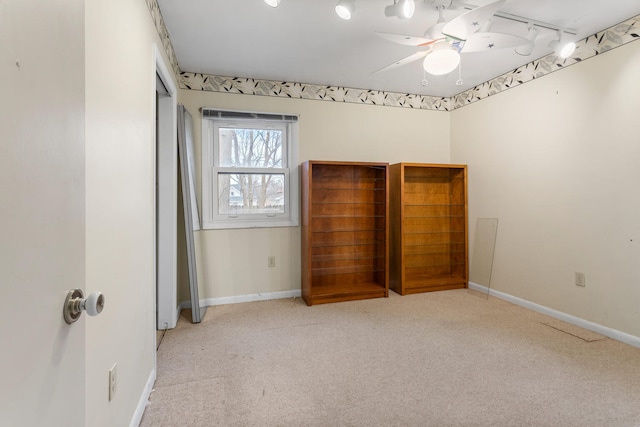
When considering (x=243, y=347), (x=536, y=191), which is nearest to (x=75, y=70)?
(x=243, y=347)

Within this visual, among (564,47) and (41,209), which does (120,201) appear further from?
(564,47)

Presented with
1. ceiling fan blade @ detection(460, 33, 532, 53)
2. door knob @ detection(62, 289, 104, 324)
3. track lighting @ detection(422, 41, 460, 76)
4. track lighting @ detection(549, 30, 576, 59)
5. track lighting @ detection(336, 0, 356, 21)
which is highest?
track lighting @ detection(549, 30, 576, 59)

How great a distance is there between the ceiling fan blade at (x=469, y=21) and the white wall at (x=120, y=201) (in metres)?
1.69

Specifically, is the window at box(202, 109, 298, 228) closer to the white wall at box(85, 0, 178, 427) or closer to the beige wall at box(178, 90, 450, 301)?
the beige wall at box(178, 90, 450, 301)

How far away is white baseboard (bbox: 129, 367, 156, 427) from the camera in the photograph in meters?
1.59

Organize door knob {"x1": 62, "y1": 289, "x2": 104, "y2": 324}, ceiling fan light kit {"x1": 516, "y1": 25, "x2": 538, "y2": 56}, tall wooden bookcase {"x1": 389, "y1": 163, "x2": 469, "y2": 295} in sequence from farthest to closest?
tall wooden bookcase {"x1": 389, "y1": 163, "x2": 469, "y2": 295} → ceiling fan light kit {"x1": 516, "y1": 25, "x2": 538, "y2": 56} → door knob {"x1": 62, "y1": 289, "x2": 104, "y2": 324}

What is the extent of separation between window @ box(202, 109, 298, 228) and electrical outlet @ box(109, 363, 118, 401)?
2.16 meters

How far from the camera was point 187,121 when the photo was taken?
10.2 ft

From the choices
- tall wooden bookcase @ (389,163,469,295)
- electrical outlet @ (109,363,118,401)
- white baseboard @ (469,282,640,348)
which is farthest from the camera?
tall wooden bookcase @ (389,163,469,295)

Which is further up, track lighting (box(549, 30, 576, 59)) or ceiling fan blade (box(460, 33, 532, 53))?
track lighting (box(549, 30, 576, 59))

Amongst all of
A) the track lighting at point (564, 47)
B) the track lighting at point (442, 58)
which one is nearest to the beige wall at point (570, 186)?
the track lighting at point (564, 47)

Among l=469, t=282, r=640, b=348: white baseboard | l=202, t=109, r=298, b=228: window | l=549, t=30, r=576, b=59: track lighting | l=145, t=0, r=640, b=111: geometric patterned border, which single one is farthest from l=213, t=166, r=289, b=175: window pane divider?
l=469, t=282, r=640, b=348: white baseboard

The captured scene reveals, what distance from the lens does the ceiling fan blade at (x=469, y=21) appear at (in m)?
1.69

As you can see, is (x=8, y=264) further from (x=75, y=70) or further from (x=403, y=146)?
(x=403, y=146)
